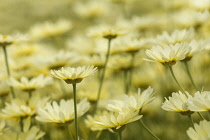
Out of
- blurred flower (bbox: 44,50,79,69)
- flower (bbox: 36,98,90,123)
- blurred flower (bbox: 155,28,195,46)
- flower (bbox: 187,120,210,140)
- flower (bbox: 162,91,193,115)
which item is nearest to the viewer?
flower (bbox: 187,120,210,140)

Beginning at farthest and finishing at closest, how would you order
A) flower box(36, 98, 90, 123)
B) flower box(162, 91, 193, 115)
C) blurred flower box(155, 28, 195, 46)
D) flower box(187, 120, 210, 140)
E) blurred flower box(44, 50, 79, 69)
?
1. blurred flower box(44, 50, 79, 69)
2. blurred flower box(155, 28, 195, 46)
3. flower box(36, 98, 90, 123)
4. flower box(162, 91, 193, 115)
5. flower box(187, 120, 210, 140)

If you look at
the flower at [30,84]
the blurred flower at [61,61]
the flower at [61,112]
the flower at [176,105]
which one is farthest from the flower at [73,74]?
the blurred flower at [61,61]

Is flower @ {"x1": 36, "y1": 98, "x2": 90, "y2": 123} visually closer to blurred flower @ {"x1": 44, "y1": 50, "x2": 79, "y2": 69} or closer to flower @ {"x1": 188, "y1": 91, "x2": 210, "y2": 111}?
flower @ {"x1": 188, "y1": 91, "x2": 210, "y2": 111}

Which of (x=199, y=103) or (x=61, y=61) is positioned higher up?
(x=199, y=103)

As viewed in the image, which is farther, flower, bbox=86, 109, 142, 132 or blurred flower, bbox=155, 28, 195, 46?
blurred flower, bbox=155, 28, 195, 46

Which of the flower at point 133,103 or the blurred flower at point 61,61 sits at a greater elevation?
the flower at point 133,103

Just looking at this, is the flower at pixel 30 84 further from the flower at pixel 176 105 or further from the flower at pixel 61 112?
the flower at pixel 176 105

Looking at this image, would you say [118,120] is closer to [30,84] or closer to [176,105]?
[176,105]

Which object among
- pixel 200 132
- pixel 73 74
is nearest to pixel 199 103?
pixel 200 132

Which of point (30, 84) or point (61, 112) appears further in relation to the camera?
point (30, 84)

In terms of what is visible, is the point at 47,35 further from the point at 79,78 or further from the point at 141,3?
the point at 141,3

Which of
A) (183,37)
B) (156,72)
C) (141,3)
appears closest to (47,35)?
(156,72)

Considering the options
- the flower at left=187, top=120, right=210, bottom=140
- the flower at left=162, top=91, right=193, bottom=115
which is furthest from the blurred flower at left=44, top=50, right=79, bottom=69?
the flower at left=187, top=120, right=210, bottom=140
